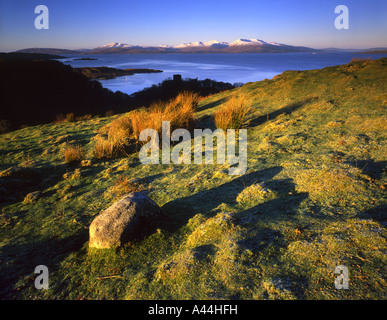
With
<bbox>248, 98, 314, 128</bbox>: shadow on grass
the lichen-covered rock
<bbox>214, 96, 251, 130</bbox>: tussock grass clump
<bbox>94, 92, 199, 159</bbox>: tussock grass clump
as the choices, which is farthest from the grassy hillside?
<bbox>248, 98, 314, 128</bbox>: shadow on grass

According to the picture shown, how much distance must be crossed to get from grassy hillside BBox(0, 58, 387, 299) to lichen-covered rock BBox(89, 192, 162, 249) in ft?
0.43

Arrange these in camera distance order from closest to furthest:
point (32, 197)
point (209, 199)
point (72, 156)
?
point (209, 199) → point (32, 197) → point (72, 156)

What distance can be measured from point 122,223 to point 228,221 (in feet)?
4.27

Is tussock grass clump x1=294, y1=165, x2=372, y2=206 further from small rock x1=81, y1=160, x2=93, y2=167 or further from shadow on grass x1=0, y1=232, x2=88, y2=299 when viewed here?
small rock x1=81, y1=160, x2=93, y2=167

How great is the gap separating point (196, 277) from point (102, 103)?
28918 millimetres

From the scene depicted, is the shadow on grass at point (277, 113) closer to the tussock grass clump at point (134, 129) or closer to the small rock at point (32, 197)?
the tussock grass clump at point (134, 129)

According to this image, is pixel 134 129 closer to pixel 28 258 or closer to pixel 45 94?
pixel 28 258

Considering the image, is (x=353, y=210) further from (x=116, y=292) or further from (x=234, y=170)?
(x=116, y=292)

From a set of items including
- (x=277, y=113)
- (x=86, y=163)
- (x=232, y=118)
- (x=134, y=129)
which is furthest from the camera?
(x=277, y=113)

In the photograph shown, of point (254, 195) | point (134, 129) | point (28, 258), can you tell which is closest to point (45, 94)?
point (134, 129)

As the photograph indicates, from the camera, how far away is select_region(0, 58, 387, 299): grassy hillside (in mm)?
1980

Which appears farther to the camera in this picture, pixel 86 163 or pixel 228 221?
pixel 86 163

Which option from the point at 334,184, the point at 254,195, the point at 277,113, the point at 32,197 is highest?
the point at 277,113

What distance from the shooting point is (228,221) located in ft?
8.74
